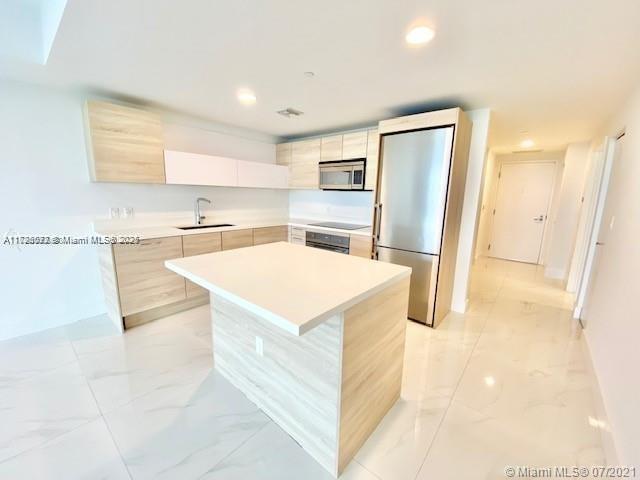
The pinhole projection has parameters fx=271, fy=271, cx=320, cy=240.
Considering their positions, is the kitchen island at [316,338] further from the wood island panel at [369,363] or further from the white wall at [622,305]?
the white wall at [622,305]

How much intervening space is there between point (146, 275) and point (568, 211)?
6093 mm

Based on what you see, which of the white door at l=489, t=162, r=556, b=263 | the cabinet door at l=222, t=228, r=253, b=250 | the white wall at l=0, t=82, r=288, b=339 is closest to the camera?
the white wall at l=0, t=82, r=288, b=339

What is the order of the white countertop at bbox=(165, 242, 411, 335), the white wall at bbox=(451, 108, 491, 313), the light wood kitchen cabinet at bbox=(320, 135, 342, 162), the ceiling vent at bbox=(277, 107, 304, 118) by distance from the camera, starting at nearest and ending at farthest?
the white countertop at bbox=(165, 242, 411, 335) → the white wall at bbox=(451, 108, 491, 313) → the ceiling vent at bbox=(277, 107, 304, 118) → the light wood kitchen cabinet at bbox=(320, 135, 342, 162)

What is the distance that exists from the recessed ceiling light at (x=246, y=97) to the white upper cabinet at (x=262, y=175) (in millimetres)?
1018

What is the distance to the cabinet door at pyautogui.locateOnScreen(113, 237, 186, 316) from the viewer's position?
2592 mm

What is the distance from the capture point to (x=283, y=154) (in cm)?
430

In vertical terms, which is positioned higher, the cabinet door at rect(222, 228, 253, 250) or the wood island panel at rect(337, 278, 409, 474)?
the cabinet door at rect(222, 228, 253, 250)

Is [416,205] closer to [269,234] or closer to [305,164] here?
[305,164]

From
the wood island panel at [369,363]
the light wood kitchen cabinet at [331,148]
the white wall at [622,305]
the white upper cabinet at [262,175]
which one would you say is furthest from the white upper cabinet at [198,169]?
the white wall at [622,305]

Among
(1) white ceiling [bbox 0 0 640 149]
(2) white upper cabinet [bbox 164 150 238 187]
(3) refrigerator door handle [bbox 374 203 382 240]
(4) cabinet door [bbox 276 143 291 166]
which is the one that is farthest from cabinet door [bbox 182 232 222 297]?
(3) refrigerator door handle [bbox 374 203 382 240]

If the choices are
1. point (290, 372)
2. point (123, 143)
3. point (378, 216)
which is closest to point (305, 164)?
point (378, 216)

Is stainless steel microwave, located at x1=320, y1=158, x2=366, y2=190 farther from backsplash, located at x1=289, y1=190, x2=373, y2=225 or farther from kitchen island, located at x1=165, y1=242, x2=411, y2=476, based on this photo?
kitchen island, located at x1=165, y1=242, x2=411, y2=476

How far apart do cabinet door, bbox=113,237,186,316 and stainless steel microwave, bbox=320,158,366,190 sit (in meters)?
1.99

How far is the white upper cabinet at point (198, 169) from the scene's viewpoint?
3.03 metres
